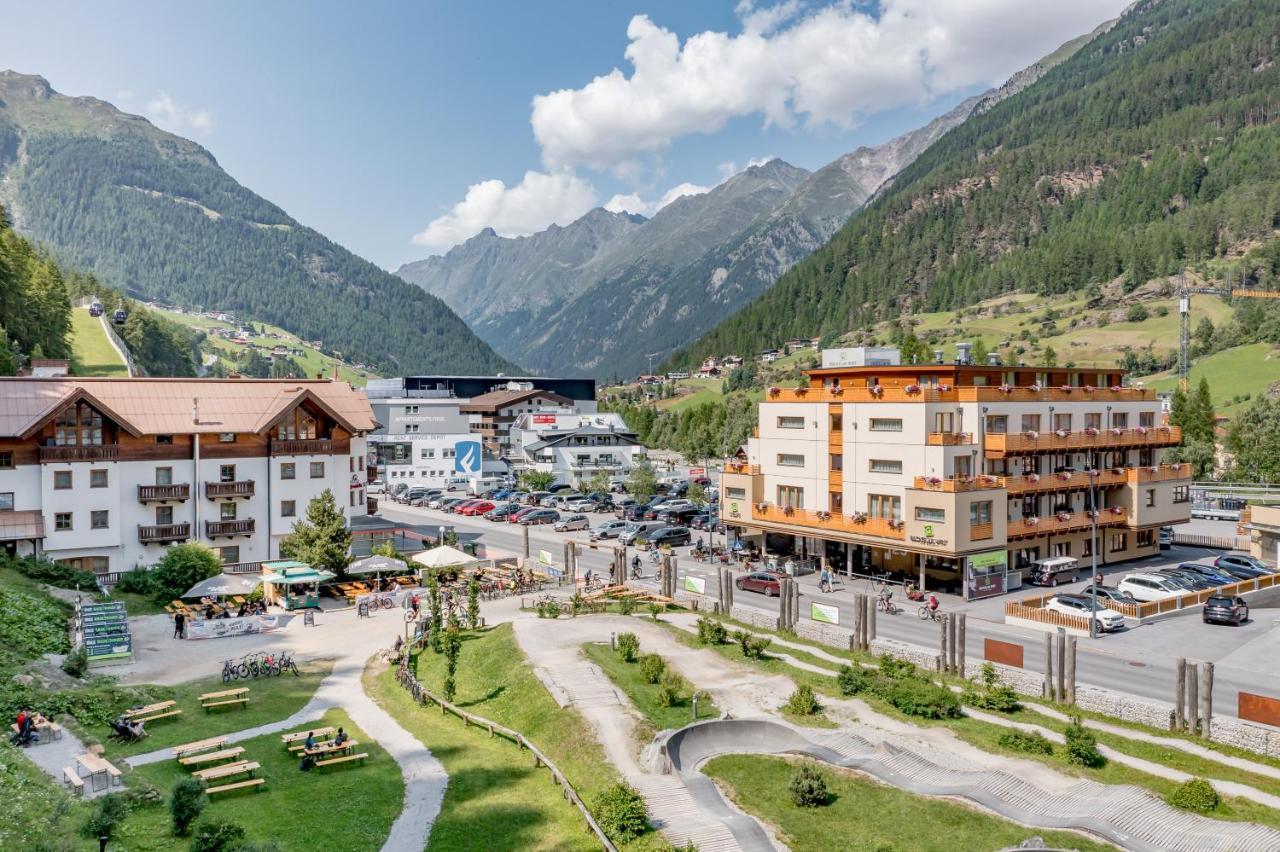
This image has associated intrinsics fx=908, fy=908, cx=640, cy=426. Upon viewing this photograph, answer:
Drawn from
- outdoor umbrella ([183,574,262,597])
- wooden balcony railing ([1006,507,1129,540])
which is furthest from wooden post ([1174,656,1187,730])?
outdoor umbrella ([183,574,262,597])

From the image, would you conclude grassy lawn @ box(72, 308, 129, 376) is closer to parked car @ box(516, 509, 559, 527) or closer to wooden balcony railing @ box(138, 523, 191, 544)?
parked car @ box(516, 509, 559, 527)

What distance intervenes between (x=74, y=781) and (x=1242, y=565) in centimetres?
6790

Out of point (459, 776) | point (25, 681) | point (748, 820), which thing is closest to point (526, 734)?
point (459, 776)

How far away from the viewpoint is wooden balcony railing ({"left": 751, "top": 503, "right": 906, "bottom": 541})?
59.8 metres

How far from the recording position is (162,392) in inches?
2507

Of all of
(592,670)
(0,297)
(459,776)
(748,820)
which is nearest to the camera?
(748,820)

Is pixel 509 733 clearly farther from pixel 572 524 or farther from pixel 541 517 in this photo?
pixel 541 517

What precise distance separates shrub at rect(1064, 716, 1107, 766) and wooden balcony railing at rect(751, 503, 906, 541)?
28019 millimetres

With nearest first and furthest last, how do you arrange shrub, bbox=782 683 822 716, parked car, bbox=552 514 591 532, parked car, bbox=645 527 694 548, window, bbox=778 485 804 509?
shrub, bbox=782 683 822 716, window, bbox=778 485 804 509, parked car, bbox=645 527 694 548, parked car, bbox=552 514 591 532

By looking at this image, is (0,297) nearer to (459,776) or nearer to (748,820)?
(459,776)

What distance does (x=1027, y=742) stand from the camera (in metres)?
32.0

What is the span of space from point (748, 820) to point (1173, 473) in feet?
198

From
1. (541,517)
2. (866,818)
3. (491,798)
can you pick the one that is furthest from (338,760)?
(541,517)

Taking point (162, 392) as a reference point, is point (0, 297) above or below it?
above
